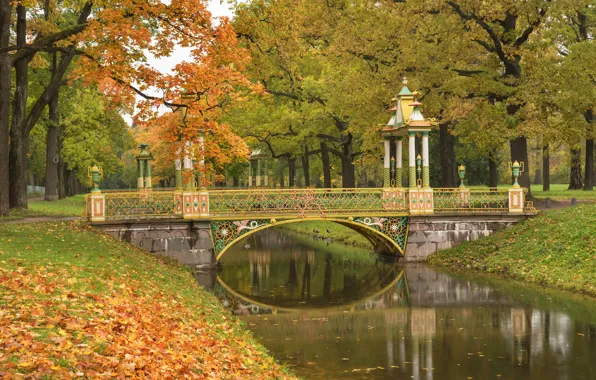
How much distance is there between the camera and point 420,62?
3094 cm

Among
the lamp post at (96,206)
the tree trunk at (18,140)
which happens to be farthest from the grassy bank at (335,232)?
the tree trunk at (18,140)

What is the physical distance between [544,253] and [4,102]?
1923 cm

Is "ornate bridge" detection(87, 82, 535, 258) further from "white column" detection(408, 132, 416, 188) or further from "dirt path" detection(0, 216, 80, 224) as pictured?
"dirt path" detection(0, 216, 80, 224)

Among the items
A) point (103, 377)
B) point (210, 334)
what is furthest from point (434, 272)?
point (103, 377)

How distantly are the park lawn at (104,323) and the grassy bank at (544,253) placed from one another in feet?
35.3

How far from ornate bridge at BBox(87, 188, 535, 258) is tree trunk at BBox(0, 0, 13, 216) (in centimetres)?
278

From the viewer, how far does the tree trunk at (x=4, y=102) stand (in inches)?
888

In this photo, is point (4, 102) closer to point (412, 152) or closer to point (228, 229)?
point (228, 229)

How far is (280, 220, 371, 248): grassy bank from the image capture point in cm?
3462

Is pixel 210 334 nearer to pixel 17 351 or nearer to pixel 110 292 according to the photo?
pixel 110 292

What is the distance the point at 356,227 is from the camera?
2786 cm

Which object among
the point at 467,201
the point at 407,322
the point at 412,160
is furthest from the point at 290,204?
the point at 407,322

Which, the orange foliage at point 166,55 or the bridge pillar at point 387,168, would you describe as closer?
the orange foliage at point 166,55

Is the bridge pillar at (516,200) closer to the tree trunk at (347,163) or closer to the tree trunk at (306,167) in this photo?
the tree trunk at (347,163)
